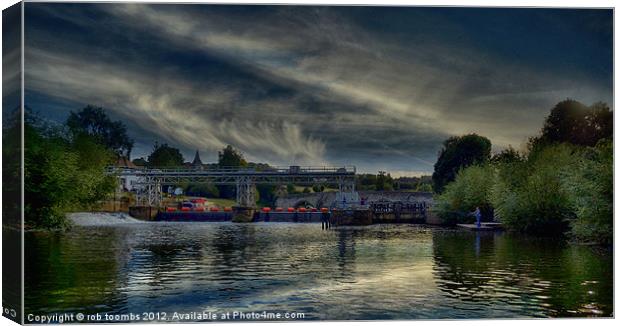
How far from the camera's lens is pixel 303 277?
1477 centimetres

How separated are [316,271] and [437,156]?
10.4 ft

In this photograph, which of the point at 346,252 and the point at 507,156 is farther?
the point at 346,252

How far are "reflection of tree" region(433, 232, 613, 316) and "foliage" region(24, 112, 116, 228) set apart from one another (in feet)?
21.6

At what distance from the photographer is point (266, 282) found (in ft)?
47.0

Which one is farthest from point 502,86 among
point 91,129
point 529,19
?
point 91,129

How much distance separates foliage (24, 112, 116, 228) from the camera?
15289mm

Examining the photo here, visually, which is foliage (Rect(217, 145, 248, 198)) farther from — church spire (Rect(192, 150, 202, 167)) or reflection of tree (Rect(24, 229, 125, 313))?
reflection of tree (Rect(24, 229, 125, 313))

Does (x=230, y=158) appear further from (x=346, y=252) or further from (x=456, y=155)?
(x=346, y=252)

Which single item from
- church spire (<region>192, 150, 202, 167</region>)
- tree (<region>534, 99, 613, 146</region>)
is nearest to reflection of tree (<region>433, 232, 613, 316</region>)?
tree (<region>534, 99, 613, 146</region>)

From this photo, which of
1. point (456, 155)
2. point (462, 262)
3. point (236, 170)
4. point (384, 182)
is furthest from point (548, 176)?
point (236, 170)

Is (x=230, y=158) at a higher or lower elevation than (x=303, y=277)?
higher

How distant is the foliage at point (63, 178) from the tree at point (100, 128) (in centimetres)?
14

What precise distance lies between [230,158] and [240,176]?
14.8 inches

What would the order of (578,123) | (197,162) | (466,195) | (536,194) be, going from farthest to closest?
(536,194), (466,195), (578,123), (197,162)
